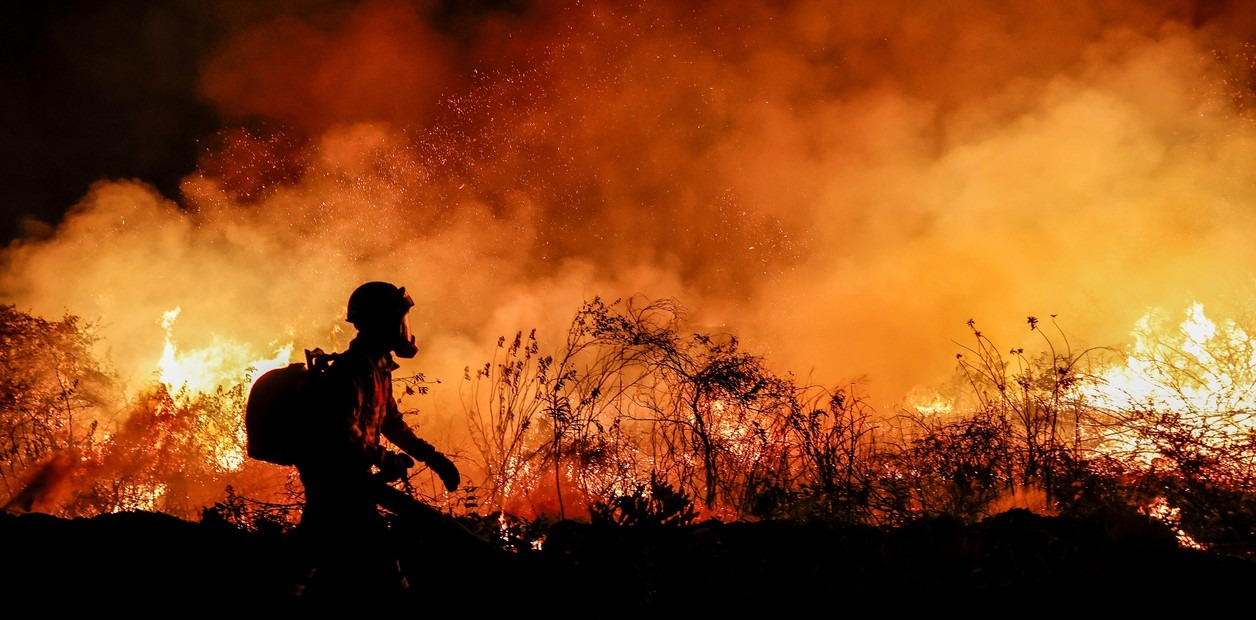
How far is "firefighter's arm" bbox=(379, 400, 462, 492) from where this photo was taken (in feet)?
10.2

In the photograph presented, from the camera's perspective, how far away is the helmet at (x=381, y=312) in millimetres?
3027

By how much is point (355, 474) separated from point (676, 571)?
5.16 ft

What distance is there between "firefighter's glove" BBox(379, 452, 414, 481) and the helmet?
44cm

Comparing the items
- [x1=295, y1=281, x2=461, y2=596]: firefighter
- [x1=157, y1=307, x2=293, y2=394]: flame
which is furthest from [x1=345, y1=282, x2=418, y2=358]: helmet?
[x1=157, y1=307, x2=293, y2=394]: flame

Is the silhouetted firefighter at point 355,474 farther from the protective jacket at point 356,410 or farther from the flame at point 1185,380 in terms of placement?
the flame at point 1185,380

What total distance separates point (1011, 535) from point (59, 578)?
16.5 ft

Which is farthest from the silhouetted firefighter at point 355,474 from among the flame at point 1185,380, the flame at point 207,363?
the flame at point 207,363

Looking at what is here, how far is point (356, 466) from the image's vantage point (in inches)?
109

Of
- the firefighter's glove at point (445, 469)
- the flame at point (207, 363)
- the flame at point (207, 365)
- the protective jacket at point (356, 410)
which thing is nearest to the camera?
the protective jacket at point (356, 410)

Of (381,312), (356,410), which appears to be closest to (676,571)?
(356,410)

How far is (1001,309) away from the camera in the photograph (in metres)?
10.7

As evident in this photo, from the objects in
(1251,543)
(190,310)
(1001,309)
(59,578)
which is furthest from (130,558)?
(1001,309)

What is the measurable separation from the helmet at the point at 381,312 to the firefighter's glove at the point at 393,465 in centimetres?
44

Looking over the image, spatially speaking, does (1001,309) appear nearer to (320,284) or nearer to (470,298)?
(470,298)
